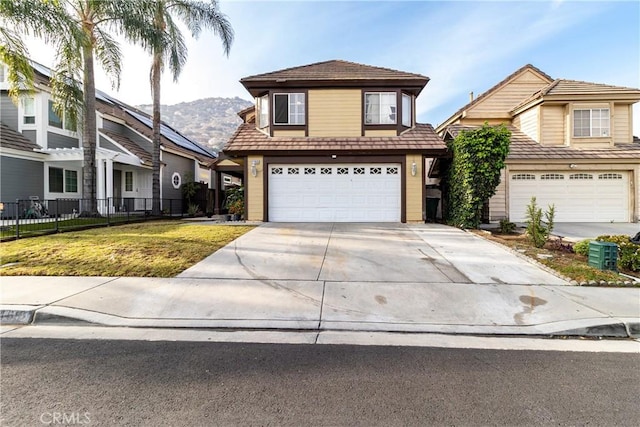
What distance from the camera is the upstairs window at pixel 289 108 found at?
13695 millimetres

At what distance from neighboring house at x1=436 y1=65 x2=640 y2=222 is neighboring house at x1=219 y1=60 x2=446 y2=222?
10.1 ft

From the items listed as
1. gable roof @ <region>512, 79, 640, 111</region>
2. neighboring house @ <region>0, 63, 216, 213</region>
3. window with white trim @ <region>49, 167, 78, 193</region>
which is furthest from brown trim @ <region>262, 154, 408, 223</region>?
window with white trim @ <region>49, 167, 78, 193</region>

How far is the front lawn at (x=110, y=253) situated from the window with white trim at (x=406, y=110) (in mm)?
A: 8707

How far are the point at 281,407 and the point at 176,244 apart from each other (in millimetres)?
6667

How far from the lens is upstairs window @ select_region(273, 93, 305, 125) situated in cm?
1370

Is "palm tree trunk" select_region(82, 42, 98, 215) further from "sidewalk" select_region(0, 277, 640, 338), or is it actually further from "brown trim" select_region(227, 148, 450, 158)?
"sidewalk" select_region(0, 277, 640, 338)

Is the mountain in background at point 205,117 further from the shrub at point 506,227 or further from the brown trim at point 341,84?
the shrub at point 506,227

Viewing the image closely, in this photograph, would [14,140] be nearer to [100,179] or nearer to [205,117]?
[100,179]

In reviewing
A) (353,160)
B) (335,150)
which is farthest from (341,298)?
(353,160)

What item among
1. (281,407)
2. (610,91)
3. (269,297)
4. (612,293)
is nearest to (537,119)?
(610,91)

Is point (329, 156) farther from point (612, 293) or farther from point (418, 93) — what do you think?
point (612, 293)

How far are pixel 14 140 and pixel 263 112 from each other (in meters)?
11.0

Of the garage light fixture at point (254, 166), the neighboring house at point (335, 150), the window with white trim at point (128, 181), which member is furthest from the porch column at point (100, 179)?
the garage light fixture at point (254, 166)

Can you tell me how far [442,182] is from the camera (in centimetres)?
1435
